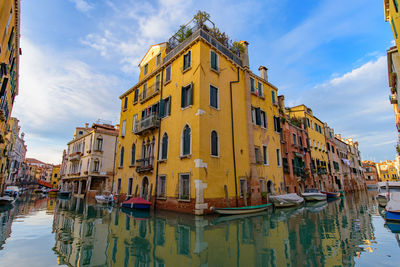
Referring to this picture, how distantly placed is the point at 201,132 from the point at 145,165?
20.8ft

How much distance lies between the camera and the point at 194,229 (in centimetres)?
831

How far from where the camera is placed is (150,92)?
1792 centimetres

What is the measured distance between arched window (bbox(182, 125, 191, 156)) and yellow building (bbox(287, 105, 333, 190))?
1896 cm

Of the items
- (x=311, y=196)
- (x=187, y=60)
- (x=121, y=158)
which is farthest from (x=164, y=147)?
(x=311, y=196)

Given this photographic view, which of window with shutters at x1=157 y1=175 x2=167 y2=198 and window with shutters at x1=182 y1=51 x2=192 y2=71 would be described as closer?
window with shutters at x1=157 y1=175 x2=167 y2=198

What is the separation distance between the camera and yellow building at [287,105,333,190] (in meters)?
26.8

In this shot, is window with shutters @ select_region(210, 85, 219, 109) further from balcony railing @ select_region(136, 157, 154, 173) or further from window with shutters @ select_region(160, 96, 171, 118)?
balcony railing @ select_region(136, 157, 154, 173)

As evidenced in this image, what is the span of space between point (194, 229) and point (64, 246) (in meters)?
4.30

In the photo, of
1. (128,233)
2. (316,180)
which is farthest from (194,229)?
(316,180)

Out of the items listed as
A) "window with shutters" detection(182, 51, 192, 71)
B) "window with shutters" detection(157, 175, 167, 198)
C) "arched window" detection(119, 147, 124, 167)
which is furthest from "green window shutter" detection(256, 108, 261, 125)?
"arched window" detection(119, 147, 124, 167)

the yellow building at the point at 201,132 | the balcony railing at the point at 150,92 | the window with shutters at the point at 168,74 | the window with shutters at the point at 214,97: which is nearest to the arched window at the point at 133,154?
the yellow building at the point at 201,132

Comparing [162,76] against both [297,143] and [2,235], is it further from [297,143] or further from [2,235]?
[297,143]

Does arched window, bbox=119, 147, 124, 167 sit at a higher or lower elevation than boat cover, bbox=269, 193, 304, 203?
higher

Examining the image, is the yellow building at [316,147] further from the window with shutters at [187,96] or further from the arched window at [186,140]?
the window with shutters at [187,96]
